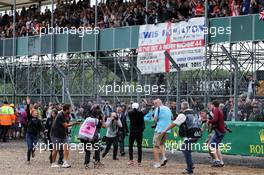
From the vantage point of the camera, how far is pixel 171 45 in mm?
23266

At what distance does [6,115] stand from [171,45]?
8.28 meters

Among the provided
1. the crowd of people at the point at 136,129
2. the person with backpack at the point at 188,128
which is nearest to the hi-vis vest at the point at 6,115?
the crowd of people at the point at 136,129

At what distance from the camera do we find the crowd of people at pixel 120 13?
891 inches

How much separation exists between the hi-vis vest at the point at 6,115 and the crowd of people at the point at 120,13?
225 inches

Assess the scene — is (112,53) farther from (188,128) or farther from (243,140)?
(188,128)

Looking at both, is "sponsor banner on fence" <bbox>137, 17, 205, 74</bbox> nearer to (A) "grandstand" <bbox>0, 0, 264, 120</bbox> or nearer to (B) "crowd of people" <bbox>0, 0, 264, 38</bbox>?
(A) "grandstand" <bbox>0, 0, 264, 120</bbox>

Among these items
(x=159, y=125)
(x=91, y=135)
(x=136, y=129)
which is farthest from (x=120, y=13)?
(x=91, y=135)

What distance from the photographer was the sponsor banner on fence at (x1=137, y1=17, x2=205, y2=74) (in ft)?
72.6

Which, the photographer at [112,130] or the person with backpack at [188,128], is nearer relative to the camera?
the person with backpack at [188,128]

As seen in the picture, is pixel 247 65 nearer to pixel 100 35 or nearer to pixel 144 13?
pixel 144 13

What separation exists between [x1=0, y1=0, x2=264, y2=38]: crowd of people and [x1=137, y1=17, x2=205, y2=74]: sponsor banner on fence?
21.0 inches

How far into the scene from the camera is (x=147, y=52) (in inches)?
948

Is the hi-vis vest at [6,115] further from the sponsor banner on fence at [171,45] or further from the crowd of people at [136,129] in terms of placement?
the crowd of people at [136,129]

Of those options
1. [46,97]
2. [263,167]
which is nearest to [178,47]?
[263,167]
